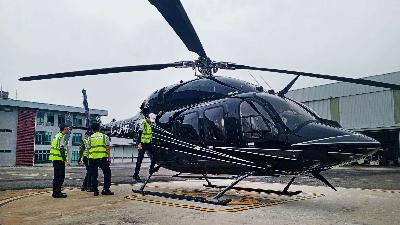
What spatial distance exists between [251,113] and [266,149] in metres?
0.84

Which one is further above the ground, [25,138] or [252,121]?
[252,121]

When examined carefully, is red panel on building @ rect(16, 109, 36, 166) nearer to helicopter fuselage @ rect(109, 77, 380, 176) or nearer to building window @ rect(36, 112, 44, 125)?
building window @ rect(36, 112, 44, 125)

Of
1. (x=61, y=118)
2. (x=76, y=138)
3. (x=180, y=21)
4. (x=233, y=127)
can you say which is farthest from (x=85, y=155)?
(x=76, y=138)

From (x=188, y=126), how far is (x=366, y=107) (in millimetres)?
30943

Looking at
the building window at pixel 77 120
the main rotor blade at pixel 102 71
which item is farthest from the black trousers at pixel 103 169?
the building window at pixel 77 120

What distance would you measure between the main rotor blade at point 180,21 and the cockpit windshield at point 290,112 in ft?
6.60

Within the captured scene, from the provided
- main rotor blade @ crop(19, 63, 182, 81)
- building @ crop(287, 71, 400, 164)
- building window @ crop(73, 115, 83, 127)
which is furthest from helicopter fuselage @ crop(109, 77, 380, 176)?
building window @ crop(73, 115, 83, 127)

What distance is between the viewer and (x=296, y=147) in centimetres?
625

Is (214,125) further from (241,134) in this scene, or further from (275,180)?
(275,180)

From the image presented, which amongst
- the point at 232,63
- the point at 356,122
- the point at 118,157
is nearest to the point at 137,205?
the point at 232,63

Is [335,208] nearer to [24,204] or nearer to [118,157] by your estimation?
[24,204]

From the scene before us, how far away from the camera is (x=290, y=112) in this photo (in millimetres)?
6844

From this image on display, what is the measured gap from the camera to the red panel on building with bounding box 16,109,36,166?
46.7 m

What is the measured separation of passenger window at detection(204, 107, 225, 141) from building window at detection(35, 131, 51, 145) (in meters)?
47.9
